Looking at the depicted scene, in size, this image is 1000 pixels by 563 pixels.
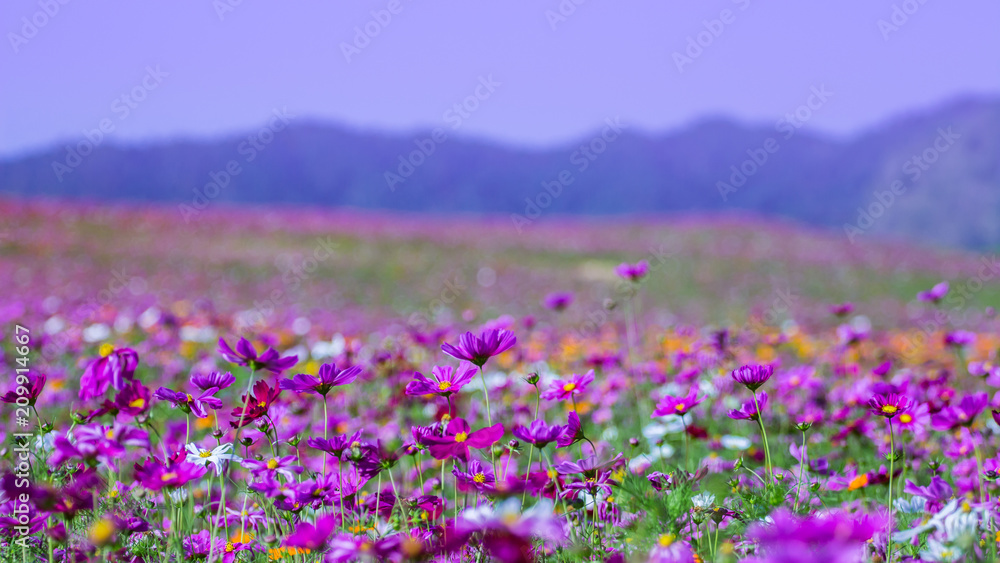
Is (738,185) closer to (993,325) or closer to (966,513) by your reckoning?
(993,325)

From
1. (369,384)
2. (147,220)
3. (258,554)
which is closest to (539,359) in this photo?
(369,384)

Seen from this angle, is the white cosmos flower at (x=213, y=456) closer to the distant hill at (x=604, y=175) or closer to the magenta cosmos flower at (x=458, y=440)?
the magenta cosmos flower at (x=458, y=440)

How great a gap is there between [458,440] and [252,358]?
41 centimetres

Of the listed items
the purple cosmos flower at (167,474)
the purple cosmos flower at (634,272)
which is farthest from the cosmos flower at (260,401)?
the purple cosmos flower at (634,272)

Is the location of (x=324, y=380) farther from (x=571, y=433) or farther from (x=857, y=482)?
(x=857, y=482)

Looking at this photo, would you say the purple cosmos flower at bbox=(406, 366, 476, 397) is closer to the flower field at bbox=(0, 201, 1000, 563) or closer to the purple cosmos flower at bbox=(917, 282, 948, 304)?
the flower field at bbox=(0, 201, 1000, 563)

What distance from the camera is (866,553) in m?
1.43

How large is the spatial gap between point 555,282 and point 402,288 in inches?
113

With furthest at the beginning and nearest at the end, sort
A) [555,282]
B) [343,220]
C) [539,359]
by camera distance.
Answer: [343,220] < [555,282] < [539,359]

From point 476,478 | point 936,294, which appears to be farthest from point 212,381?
point 936,294

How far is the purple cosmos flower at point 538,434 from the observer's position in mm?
1475

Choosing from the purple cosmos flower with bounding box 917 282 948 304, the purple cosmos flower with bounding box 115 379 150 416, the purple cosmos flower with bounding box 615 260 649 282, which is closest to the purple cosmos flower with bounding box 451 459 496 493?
the purple cosmos flower with bounding box 115 379 150 416

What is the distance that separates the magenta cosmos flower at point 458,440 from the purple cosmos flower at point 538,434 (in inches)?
1.8

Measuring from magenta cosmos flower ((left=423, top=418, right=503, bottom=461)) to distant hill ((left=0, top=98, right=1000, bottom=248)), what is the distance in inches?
1801
